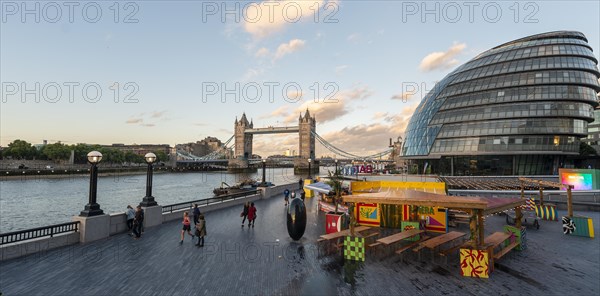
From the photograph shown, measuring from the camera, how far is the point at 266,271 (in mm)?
10047

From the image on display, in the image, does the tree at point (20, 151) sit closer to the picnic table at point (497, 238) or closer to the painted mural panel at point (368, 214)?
the painted mural panel at point (368, 214)

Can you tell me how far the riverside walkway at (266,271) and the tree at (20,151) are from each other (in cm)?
16606

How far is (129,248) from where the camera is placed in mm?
12555

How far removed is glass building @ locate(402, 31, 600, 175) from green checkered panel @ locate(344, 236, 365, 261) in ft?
170

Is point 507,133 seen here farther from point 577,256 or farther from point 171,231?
point 171,231

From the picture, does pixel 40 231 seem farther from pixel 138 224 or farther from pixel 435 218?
pixel 435 218

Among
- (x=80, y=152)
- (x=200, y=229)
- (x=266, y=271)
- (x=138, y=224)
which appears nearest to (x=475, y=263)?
(x=266, y=271)

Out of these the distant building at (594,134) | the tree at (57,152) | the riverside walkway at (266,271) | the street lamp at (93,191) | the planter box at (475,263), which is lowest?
the riverside walkway at (266,271)

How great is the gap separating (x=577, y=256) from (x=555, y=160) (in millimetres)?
54623

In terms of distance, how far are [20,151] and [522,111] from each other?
606 feet

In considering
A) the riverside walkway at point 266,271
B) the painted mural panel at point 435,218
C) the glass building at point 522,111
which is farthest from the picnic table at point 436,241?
the glass building at point 522,111

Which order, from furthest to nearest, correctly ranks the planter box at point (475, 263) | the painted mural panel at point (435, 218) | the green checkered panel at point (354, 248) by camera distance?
1. the painted mural panel at point (435, 218)
2. the green checkered panel at point (354, 248)
3. the planter box at point (475, 263)

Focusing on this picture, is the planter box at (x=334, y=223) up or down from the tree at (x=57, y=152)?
down

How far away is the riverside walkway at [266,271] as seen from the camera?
858 centimetres
